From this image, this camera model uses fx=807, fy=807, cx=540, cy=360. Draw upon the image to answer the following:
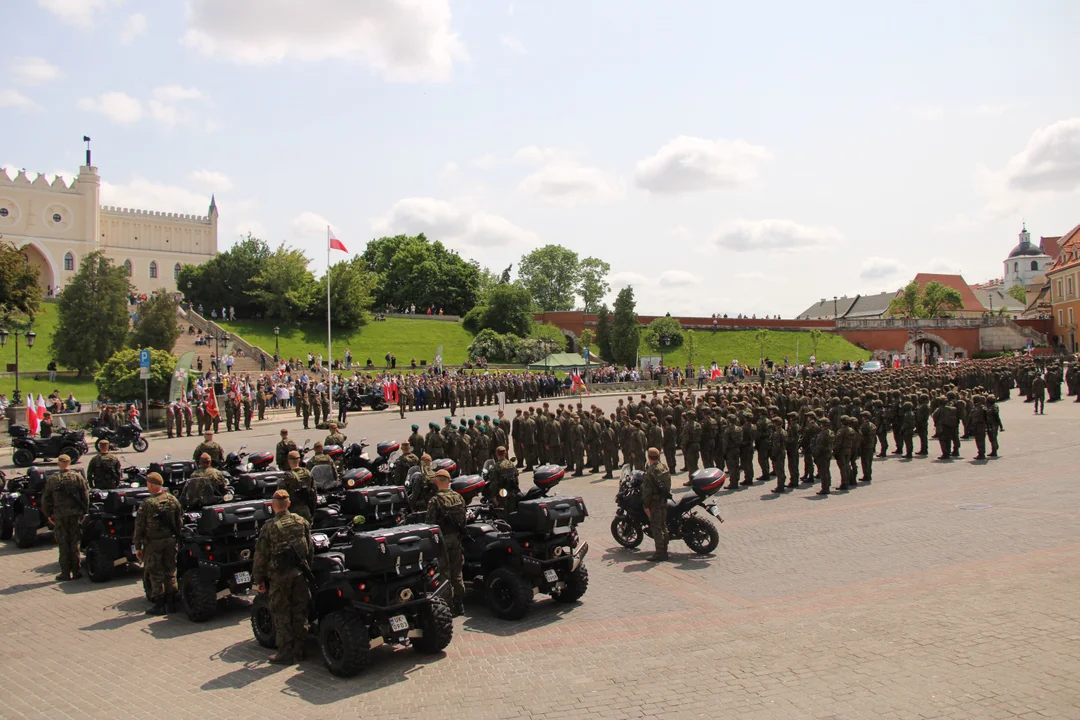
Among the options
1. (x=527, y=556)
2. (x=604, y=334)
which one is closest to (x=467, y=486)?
(x=527, y=556)

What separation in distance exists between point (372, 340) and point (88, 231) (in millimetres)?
40411

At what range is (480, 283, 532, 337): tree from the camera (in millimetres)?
69688

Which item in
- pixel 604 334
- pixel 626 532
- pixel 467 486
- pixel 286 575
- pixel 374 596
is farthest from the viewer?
pixel 604 334

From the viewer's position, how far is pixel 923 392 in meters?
21.9

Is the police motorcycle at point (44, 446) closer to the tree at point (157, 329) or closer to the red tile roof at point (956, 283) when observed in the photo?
the tree at point (157, 329)

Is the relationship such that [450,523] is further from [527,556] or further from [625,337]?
[625,337]

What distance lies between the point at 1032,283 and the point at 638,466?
15379 cm

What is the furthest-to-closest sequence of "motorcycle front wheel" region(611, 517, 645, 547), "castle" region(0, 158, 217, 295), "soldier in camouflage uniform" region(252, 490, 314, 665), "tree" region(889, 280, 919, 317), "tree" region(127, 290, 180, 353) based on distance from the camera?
"tree" region(889, 280, 919, 317) → "castle" region(0, 158, 217, 295) → "tree" region(127, 290, 180, 353) → "motorcycle front wheel" region(611, 517, 645, 547) → "soldier in camouflage uniform" region(252, 490, 314, 665)

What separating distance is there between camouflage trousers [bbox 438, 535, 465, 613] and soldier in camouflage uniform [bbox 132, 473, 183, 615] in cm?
320

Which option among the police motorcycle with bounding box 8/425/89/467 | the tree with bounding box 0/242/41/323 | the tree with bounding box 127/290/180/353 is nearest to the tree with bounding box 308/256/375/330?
the tree with bounding box 127/290/180/353

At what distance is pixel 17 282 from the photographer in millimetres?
34625

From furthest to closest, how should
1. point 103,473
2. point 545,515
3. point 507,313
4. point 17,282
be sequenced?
point 507,313, point 17,282, point 103,473, point 545,515

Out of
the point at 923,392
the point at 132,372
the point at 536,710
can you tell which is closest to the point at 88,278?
the point at 132,372

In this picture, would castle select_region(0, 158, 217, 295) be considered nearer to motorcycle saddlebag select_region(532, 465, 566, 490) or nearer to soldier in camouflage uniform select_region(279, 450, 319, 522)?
soldier in camouflage uniform select_region(279, 450, 319, 522)
